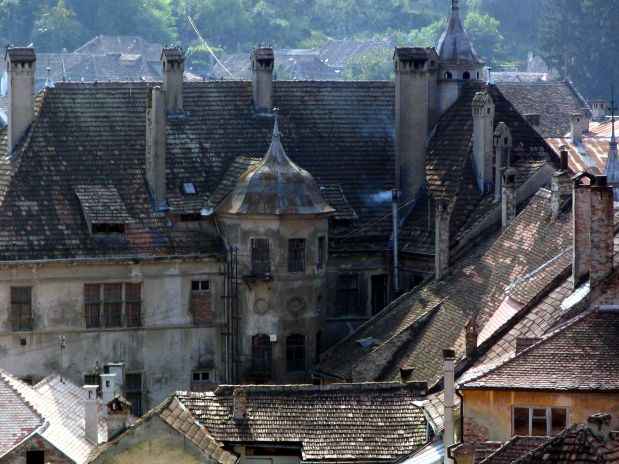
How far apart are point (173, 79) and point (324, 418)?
22.2m

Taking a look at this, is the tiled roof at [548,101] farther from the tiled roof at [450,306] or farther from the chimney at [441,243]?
the tiled roof at [450,306]

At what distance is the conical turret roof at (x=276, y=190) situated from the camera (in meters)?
90.7

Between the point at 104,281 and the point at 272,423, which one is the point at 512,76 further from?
the point at 272,423

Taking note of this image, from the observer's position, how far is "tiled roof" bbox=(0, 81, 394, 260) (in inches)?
3575

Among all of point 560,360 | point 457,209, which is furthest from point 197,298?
point 560,360

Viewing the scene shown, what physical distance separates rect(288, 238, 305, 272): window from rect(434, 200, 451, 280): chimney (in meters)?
3.83

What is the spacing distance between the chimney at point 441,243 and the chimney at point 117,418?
16124 millimetres

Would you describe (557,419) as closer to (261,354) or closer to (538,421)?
(538,421)

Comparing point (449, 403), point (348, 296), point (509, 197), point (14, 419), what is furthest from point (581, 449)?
point (348, 296)

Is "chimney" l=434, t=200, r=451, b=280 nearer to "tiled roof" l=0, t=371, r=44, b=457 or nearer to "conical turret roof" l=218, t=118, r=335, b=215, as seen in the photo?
"conical turret roof" l=218, t=118, r=335, b=215

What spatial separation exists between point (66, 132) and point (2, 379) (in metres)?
14.3

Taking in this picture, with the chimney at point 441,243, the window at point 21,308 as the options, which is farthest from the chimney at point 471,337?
the window at point 21,308

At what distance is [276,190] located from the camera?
90.8m

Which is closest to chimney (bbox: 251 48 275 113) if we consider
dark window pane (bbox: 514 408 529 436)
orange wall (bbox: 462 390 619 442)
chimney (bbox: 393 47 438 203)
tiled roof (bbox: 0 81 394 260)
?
tiled roof (bbox: 0 81 394 260)
